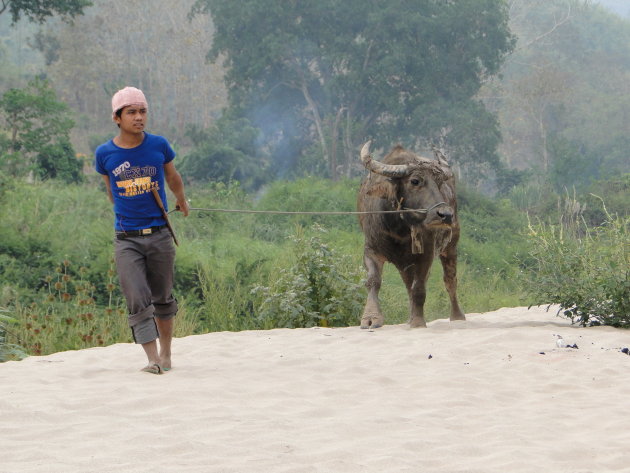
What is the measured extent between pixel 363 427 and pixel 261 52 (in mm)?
33382

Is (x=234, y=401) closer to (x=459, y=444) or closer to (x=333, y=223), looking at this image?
(x=459, y=444)

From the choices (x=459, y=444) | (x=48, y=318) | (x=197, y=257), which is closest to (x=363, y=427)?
(x=459, y=444)

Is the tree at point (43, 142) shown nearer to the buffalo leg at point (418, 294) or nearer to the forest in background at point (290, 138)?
the forest in background at point (290, 138)

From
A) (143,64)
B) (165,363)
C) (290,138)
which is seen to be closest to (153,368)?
(165,363)

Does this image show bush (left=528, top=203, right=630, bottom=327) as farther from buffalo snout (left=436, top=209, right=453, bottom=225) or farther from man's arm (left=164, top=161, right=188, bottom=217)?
man's arm (left=164, top=161, right=188, bottom=217)

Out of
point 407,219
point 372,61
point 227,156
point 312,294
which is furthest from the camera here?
point 372,61

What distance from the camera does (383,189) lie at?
355 inches

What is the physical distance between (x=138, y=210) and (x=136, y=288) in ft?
1.71

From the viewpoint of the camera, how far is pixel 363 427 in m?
4.90

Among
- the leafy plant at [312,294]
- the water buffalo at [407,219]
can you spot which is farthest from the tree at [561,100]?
the water buffalo at [407,219]

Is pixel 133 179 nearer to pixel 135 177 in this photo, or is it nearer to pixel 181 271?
pixel 135 177

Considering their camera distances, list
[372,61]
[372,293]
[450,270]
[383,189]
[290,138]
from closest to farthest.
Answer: [383,189], [372,293], [450,270], [372,61], [290,138]

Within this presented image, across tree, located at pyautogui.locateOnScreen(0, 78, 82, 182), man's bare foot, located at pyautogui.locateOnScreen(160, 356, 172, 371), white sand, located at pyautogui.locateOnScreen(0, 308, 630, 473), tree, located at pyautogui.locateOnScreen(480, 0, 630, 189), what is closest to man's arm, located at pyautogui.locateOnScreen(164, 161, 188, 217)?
man's bare foot, located at pyautogui.locateOnScreen(160, 356, 172, 371)

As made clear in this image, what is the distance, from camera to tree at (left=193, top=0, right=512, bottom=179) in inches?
1452
